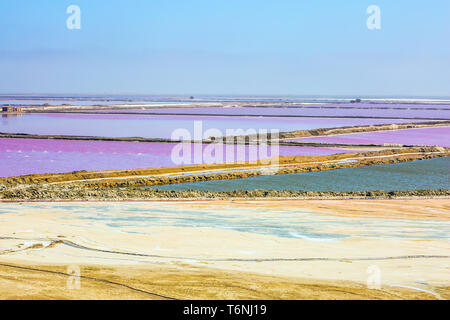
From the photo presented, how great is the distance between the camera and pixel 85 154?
2362 cm

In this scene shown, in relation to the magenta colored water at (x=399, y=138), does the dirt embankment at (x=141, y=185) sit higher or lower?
lower

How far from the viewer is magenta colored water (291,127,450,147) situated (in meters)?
30.4

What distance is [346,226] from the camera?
38.5 ft

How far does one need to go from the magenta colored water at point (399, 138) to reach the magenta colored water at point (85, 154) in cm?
519

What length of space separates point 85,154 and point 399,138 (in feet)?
62.2

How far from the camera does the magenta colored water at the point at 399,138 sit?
30380 millimetres

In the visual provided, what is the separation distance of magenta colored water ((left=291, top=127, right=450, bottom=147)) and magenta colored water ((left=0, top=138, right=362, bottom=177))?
5189 millimetres

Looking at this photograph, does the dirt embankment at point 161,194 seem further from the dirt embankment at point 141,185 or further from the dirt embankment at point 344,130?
the dirt embankment at point 344,130

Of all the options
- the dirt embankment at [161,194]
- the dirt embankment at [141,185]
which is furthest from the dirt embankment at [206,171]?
the dirt embankment at [161,194]

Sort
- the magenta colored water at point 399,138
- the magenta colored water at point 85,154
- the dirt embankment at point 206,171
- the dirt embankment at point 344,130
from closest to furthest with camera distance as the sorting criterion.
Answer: the dirt embankment at point 206,171
the magenta colored water at point 85,154
the magenta colored water at point 399,138
the dirt embankment at point 344,130

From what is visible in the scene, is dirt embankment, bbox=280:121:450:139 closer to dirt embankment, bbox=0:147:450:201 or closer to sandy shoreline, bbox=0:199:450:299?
dirt embankment, bbox=0:147:450:201

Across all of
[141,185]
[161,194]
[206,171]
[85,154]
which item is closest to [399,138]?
[206,171]

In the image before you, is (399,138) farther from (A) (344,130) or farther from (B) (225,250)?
(B) (225,250)
